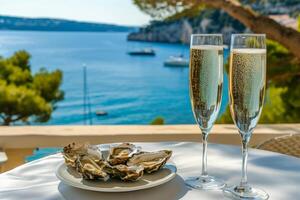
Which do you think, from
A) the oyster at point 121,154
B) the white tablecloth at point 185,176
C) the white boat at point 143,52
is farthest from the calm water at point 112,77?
the oyster at point 121,154

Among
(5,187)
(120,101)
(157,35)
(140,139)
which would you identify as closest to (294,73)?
(140,139)

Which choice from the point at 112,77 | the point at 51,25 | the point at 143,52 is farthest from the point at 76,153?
the point at 112,77

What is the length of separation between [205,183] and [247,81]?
24 cm

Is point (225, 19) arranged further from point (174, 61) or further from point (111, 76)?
point (111, 76)

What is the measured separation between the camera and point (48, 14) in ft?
74.4

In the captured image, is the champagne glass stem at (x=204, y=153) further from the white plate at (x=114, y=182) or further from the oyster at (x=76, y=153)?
the oyster at (x=76, y=153)

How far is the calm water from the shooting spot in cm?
2009

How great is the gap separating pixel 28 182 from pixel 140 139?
129cm

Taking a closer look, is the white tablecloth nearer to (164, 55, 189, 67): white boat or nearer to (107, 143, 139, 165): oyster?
(107, 143, 139, 165): oyster

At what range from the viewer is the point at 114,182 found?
854 millimetres

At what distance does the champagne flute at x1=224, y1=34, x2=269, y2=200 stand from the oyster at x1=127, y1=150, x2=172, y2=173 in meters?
0.15

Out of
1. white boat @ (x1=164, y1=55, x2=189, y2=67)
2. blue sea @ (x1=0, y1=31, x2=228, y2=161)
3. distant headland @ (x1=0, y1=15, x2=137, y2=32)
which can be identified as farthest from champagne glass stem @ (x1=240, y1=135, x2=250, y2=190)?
white boat @ (x1=164, y1=55, x2=189, y2=67)

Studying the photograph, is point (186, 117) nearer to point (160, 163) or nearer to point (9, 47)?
point (9, 47)

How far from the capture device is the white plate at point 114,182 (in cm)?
83
